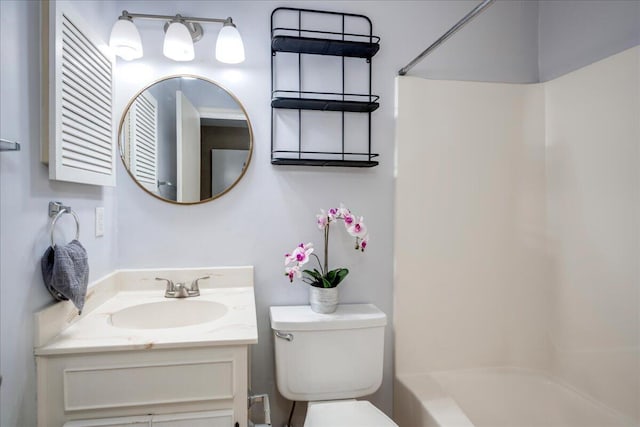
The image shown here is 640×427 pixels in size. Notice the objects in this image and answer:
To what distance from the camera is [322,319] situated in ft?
5.26

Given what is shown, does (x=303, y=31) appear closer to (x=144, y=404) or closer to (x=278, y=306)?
(x=278, y=306)

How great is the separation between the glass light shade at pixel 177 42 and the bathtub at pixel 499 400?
1.84m

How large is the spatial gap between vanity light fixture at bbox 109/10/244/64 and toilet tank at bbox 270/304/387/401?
1.19 metres

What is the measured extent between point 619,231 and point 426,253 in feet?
2.68

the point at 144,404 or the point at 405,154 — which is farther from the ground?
the point at 405,154

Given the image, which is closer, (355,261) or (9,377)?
(9,377)

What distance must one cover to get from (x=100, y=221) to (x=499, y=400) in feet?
6.73

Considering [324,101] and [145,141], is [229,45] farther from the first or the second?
[145,141]

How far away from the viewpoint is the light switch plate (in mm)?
1485

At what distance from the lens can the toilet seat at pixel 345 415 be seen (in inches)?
54.3

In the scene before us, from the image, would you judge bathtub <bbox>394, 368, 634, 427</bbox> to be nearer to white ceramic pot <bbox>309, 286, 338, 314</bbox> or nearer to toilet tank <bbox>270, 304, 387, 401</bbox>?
toilet tank <bbox>270, 304, 387, 401</bbox>

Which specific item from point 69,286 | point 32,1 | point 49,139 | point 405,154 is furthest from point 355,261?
point 32,1

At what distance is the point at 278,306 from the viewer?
1797 mm

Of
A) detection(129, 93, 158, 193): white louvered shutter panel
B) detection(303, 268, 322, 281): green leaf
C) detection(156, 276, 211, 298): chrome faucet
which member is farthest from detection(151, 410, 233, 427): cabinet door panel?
detection(129, 93, 158, 193): white louvered shutter panel
